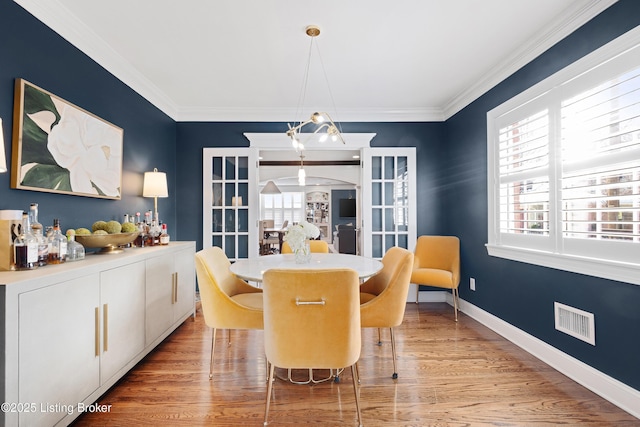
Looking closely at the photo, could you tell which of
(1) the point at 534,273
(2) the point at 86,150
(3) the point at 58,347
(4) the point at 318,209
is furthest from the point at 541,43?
(4) the point at 318,209

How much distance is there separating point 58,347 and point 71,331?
102mm

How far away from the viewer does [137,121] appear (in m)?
3.33

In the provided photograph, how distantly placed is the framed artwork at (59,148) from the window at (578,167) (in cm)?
353

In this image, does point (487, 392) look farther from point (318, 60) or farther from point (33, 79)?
point (33, 79)

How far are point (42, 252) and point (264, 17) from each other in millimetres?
1996

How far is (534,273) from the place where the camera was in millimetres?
2670

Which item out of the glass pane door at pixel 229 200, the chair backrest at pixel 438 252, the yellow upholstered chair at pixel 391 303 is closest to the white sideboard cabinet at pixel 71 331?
the yellow upholstered chair at pixel 391 303

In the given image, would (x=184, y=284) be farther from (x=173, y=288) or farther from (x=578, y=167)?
(x=578, y=167)

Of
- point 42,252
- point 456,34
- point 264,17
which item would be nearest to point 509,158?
point 456,34

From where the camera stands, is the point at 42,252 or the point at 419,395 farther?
the point at 419,395

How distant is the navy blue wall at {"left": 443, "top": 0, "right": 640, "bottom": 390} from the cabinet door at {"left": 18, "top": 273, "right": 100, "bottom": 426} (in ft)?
10.1

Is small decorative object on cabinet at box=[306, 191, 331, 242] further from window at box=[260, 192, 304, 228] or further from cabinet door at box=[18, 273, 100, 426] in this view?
cabinet door at box=[18, 273, 100, 426]

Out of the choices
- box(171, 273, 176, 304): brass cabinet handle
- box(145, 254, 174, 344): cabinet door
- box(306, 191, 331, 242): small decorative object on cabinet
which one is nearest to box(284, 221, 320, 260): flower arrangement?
box(145, 254, 174, 344): cabinet door

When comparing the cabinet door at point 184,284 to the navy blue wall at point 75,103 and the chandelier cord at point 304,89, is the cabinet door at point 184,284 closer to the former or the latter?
the navy blue wall at point 75,103
